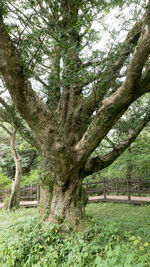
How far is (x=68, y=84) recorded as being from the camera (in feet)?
14.8

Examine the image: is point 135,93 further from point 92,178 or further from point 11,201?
point 92,178

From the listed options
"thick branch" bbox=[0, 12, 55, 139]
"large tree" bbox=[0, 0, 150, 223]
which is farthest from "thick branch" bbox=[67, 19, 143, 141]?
"thick branch" bbox=[0, 12, 55, 139]

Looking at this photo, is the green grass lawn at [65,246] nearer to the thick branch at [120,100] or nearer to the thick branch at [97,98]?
the thick branch at [120,100]

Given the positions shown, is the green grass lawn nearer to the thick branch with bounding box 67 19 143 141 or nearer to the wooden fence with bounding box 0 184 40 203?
the thick branch with bounding box 67 19 143 141

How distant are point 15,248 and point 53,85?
423cm

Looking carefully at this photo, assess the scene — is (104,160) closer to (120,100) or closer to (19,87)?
(120,100)

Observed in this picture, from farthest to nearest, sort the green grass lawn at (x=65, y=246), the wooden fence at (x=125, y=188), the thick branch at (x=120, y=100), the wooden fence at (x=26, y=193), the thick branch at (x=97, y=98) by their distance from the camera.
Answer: the wooden fence at (x=26, y=193) → the wooden fence at (x=125, y=188) → the thick branch at (x=97, y=98) → the thick branch at (x=120, y=100) → the green grass lawn at (x=65, y=246)

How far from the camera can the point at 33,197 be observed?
1238 centimetres

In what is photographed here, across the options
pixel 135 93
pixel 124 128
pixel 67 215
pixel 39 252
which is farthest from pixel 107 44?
pixel 39 252

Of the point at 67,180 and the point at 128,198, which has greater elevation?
the point at 67,180

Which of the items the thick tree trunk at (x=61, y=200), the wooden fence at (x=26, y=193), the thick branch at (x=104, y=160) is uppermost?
the thick branch at (x=104, y=160)

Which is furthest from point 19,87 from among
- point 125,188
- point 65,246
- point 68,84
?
point 125,188

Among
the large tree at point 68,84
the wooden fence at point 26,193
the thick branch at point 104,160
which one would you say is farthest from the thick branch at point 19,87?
the wooden fence at point 26,193

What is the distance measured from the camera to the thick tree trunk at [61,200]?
4.48m
